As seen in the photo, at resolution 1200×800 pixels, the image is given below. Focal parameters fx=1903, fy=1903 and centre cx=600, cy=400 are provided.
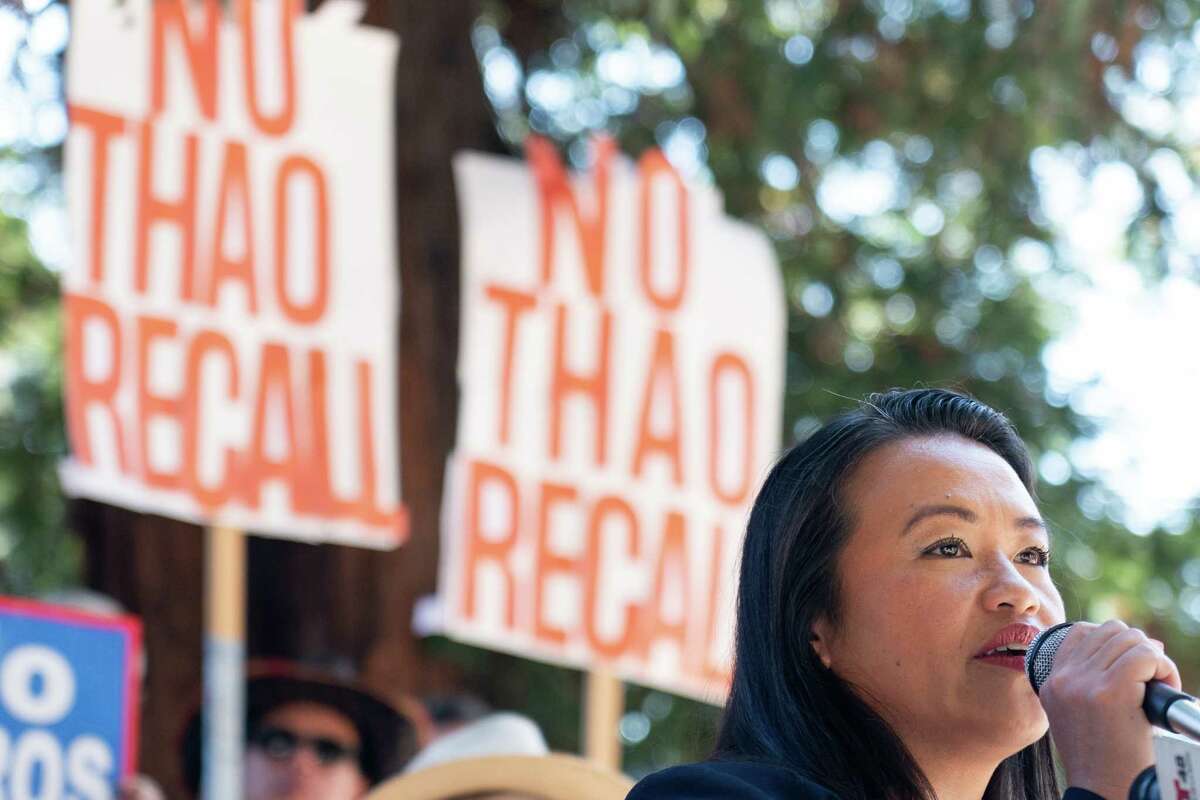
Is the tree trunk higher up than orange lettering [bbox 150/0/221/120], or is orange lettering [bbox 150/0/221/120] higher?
orange lettering [bbox 150/0/221/120]

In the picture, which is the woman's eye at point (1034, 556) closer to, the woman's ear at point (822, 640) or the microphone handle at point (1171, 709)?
the woman's ear at point (822, 640)

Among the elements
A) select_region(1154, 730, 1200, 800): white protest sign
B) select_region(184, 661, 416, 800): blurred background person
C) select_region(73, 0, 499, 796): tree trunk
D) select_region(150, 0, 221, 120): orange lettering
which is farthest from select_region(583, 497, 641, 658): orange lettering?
select_region(1154, 730, 1200, 800): white protest sign

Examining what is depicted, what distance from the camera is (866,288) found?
747 cm

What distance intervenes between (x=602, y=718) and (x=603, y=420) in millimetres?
794

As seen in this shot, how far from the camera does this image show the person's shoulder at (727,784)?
1.88 metres

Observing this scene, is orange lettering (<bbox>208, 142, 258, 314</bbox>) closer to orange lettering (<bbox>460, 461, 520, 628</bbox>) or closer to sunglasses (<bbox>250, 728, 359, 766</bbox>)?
orange lettering (<bbox>460, 461, 520, 628</bbox>)

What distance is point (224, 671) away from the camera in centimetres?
450

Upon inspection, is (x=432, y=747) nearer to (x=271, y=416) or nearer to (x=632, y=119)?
(x=271, y=416)

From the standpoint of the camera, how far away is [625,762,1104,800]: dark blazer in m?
1.87

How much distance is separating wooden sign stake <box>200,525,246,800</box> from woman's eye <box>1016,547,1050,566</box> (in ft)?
8.78

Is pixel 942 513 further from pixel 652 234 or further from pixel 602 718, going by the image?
pixel 652 234

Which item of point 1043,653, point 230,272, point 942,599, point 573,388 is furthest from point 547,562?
point 1043,653

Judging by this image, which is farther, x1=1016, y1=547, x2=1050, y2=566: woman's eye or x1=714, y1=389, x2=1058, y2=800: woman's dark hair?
x1=1016, y1=547, x2=1050, y2=566: woman's eye

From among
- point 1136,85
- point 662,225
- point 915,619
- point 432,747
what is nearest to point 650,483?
point 662,225
